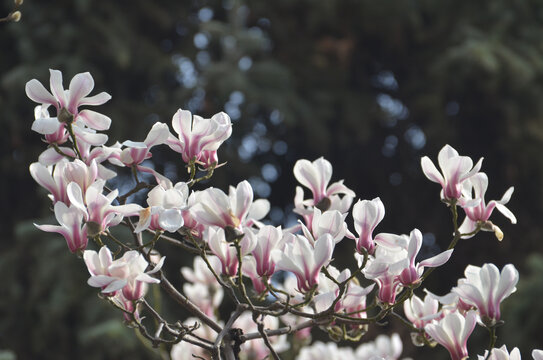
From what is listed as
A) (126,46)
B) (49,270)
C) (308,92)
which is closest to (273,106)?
(308,92)

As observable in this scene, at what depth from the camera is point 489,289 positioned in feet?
2.39

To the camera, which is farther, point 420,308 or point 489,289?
point 420,308

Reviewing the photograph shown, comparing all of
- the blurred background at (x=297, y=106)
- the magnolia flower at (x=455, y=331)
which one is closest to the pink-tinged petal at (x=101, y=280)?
the magnolia flower at (x=455, y=331)

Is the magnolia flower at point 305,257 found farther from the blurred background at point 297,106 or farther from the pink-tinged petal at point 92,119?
the blurred background at point 297,106

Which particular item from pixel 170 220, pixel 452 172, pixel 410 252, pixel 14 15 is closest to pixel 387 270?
pixel 410 252

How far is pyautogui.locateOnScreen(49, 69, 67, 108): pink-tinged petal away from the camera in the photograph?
2.43 ft

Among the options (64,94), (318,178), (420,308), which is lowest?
(420,308)

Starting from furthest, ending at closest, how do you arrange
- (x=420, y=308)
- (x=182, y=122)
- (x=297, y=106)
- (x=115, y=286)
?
(x=297, y=106) < (x=420, y=308) < (x=182, y=122) < (x=115, y=286)

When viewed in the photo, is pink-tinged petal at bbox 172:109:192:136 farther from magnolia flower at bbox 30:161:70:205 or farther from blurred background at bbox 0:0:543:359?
blurred background at bbox 0:0:543:359

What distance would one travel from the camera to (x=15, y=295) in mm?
3070

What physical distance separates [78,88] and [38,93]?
43 millimetres

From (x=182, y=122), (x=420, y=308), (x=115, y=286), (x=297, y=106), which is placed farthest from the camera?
(x=297, y=106)

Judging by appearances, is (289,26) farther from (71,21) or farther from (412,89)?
(71,21)

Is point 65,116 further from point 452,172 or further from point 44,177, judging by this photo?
point 452,172
